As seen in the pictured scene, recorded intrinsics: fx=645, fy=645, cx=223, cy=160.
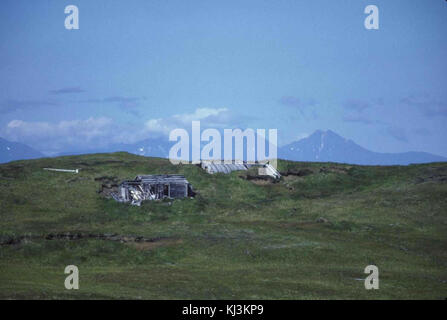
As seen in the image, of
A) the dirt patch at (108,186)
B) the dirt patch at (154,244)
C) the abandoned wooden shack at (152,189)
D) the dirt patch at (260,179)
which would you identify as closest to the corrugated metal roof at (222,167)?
the dirt patch at (260,179)

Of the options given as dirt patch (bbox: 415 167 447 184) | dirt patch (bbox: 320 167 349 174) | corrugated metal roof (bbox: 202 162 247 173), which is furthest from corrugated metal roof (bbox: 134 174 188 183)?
dirt patch (bbox: 415 167 447 184)

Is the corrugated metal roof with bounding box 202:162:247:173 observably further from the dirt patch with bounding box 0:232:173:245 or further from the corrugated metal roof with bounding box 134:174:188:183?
the dirt patch with bounding box 0:232:173:245

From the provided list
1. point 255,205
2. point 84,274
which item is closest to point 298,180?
point 255,205

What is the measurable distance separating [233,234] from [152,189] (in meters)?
28.7

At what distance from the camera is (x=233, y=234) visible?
71125mm

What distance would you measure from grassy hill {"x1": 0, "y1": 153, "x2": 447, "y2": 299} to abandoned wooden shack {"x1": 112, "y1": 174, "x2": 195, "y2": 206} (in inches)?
141

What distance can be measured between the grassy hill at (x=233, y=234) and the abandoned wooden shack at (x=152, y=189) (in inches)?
141

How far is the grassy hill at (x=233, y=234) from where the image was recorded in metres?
48.5

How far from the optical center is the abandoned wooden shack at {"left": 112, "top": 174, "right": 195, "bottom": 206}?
96438 mm

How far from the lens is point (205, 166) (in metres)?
117

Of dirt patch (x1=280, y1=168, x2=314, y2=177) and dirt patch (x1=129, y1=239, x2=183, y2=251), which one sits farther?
dirt patch (x1=280, y1=168, x2=314, y2=177)

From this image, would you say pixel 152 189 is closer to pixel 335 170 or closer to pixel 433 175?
pixel 335 170

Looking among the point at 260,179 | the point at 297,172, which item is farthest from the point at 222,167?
the point at 297,172

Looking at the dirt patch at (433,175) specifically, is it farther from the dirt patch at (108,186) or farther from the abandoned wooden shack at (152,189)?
the dirt patch at (108,186)
